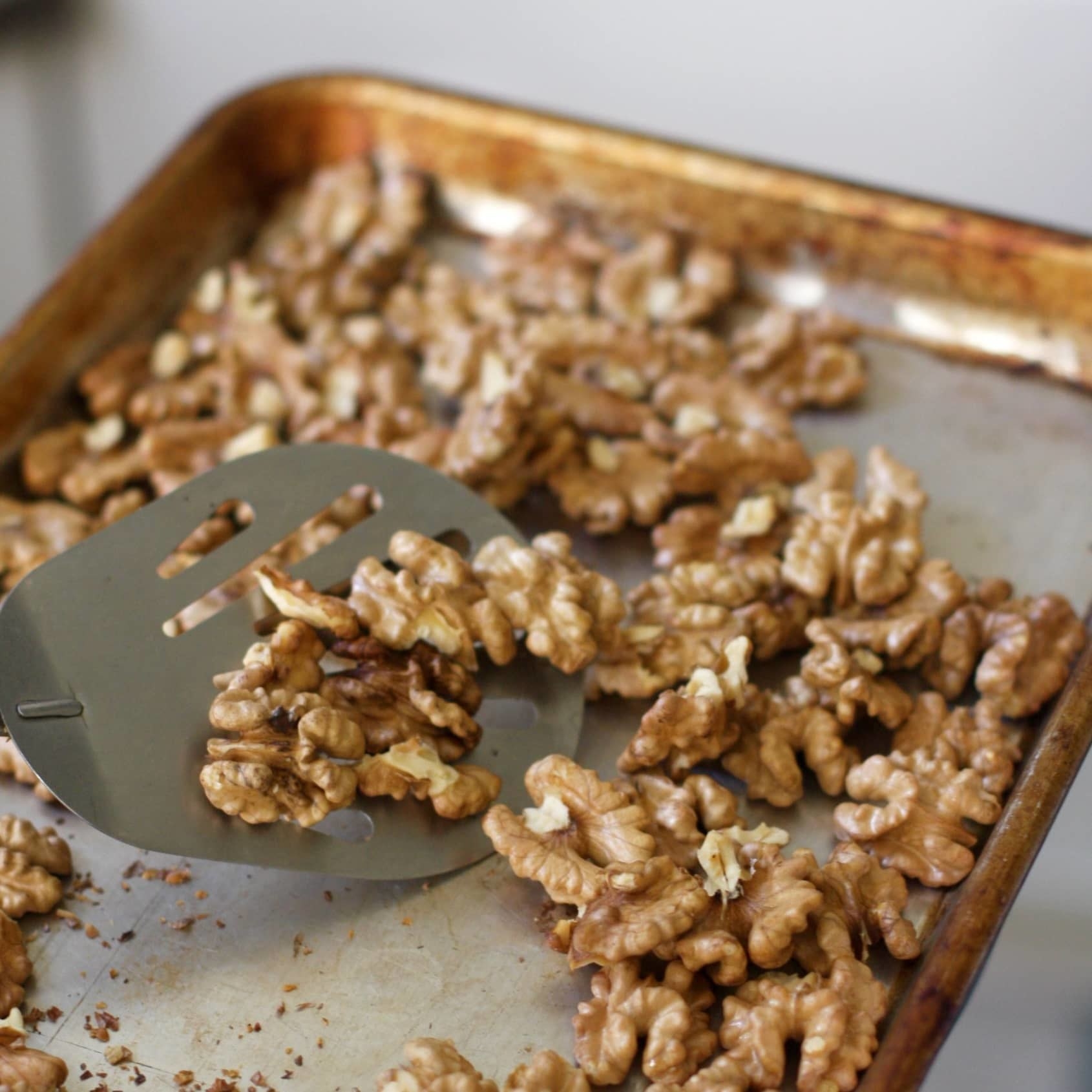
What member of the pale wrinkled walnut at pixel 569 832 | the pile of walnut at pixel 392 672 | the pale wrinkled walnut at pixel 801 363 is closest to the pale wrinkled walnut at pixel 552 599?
the pile of walnut at pixel 392 672

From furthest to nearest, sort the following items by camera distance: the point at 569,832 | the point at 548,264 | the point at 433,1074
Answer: the point at 548,264
the point at 569,832
the point at 433,1074

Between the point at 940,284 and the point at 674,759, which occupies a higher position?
the point at 940,284

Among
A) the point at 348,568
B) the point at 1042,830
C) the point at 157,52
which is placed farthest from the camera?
the point at 157,52

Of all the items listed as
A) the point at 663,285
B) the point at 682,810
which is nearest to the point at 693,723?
the point at 682,810

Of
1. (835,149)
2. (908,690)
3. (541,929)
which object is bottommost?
(541,929)

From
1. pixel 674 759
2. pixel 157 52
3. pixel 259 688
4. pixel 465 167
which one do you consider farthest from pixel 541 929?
pixel 157 52

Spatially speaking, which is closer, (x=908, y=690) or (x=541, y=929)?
(x=541, y=929)

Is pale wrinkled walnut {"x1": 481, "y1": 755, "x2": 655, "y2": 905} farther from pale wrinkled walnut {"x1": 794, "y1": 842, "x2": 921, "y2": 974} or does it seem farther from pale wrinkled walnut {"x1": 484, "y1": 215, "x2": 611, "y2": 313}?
pale wrinkled walnut {"x1": 484, "y1": 215, "x2": 611, "y2": 313}

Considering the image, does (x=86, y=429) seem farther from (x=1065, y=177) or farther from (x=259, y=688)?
(x=1065, y=177)

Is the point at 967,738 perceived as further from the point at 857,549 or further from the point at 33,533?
the point at 33,533
